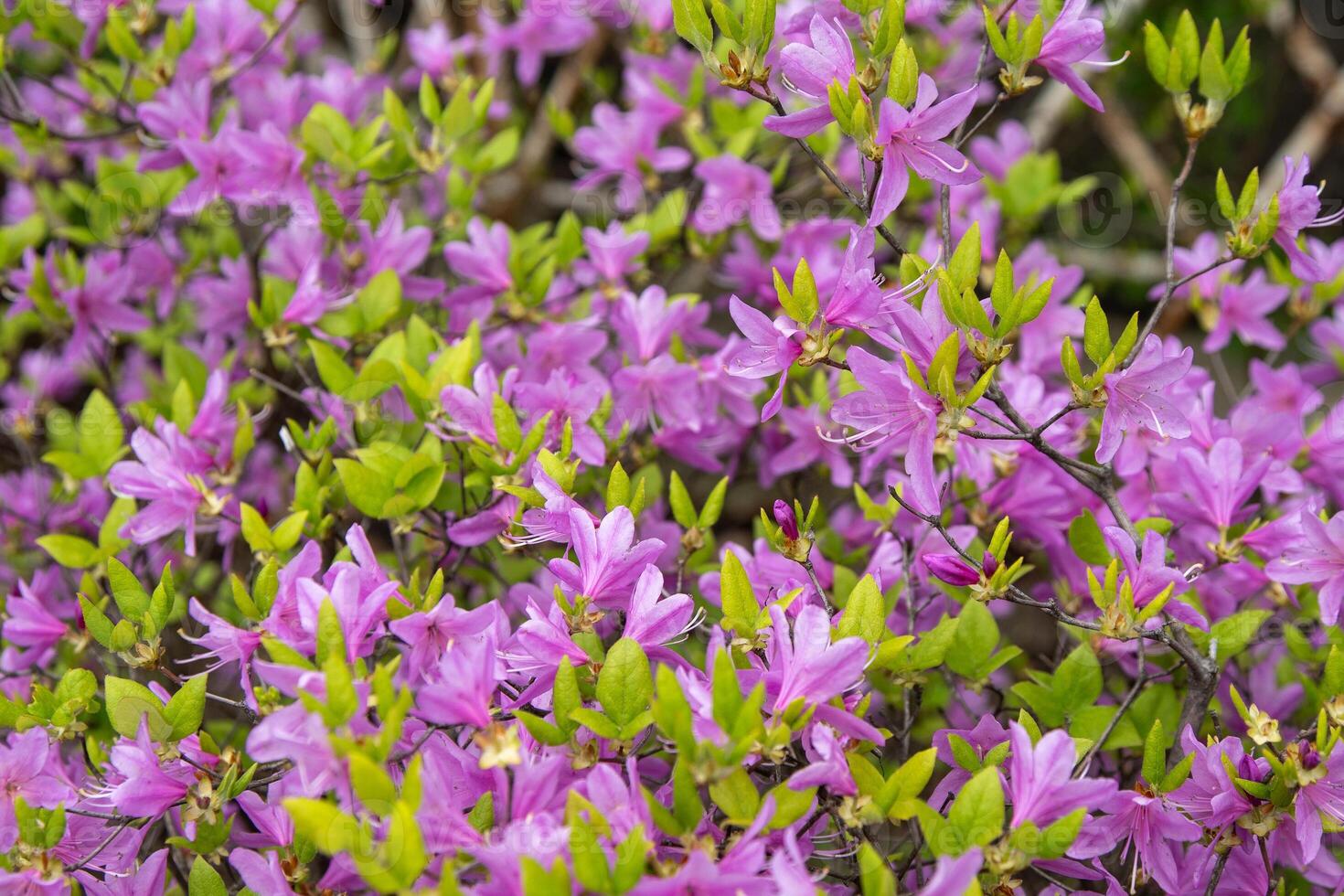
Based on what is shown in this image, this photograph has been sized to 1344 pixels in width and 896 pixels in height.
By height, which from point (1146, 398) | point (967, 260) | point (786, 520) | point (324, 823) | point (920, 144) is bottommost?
point (324, 823)

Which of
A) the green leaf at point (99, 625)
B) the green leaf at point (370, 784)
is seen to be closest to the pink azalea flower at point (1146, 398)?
the green leaf at point (370, 784)

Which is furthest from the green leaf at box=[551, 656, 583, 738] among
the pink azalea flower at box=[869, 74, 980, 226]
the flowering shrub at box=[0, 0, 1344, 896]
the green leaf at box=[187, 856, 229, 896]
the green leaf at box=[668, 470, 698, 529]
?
the pink azalea flower at box=[869, 74, 980, 226]

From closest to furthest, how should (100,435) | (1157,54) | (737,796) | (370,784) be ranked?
1. (370,784)
2. (737,796)
3. (1157,54)
4. (100,435)

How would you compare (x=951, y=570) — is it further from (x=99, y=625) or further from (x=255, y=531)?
(x=99, y=625)

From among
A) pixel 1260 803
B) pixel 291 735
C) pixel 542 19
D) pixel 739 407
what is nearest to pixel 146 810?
pixel 291 735

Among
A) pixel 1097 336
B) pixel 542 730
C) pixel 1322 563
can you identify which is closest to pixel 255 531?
pixel 542 730

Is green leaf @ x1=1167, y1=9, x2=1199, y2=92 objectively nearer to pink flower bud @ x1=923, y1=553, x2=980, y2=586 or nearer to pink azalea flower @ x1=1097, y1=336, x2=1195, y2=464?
pink azalea flower @ x1=1097, y1=336, x2=1195, y2=464
